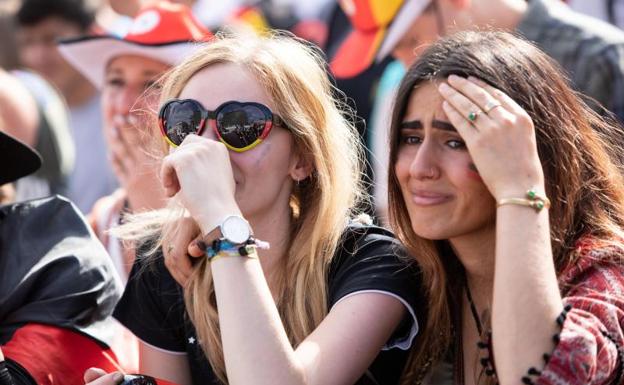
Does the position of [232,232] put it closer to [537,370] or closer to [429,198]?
[429,198]

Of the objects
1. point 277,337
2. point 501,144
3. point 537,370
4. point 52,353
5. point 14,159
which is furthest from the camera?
point 14,159

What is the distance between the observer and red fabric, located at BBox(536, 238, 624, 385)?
6.64ft

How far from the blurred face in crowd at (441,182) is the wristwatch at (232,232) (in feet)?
1.22

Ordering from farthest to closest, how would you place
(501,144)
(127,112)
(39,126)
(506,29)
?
(39,126), (127,112), (506,29), (501,144)

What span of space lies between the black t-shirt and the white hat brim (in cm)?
136

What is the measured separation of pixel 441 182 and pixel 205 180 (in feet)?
1.66

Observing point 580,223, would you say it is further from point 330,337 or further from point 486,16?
point 486,16

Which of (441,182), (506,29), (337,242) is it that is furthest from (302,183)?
(506,29)

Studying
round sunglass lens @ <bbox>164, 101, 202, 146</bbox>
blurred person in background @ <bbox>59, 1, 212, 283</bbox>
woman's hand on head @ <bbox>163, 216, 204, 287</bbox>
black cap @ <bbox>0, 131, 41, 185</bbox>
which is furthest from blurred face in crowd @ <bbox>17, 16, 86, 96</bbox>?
round sunglass lens @ <bbox>164, 101, 202, 146</bbox>

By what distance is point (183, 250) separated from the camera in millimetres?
2670

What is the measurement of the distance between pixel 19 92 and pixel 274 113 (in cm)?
277

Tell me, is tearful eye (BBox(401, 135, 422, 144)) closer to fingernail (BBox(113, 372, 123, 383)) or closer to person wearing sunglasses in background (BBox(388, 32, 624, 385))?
person wearing sunglasses in background (BBox(388, 32, 624, 385))

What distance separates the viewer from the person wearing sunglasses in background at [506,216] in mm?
2061

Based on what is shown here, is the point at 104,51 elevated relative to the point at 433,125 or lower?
lower
